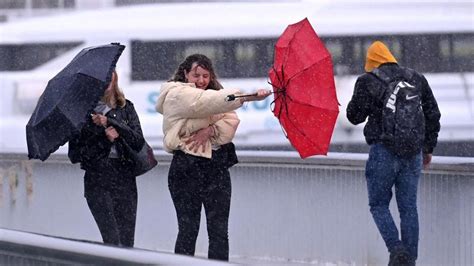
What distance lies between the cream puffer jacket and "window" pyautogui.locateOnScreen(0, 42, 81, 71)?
2083 cm

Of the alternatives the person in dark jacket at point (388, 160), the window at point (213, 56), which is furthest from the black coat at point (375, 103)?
the window at point (213, 56)

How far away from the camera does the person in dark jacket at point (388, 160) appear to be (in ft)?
29.2

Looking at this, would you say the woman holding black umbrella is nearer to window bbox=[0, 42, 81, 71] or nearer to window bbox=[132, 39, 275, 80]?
window bbox=[132, 39, 275, 80]

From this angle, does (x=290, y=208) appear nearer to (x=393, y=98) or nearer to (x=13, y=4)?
(x=393, y=98)

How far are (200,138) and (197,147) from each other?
0.06 metres

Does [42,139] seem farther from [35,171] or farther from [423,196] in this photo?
[35,171]

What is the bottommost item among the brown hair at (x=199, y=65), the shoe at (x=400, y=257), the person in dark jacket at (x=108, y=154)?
the shoe at (x=400, y=257)

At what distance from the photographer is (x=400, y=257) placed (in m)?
8.91

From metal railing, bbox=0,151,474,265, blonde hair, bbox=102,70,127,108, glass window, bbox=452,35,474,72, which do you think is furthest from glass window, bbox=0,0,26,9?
blonde hair, bbox=102,70,127,108

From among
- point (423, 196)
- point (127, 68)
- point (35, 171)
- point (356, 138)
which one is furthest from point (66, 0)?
point (423, 196)

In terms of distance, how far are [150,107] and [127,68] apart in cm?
113

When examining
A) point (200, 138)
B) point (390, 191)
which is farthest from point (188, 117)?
point (390, 191)

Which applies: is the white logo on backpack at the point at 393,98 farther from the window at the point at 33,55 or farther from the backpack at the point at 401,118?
the window at the point at 33,55

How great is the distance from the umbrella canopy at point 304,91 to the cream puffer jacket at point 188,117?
1.12 ft
